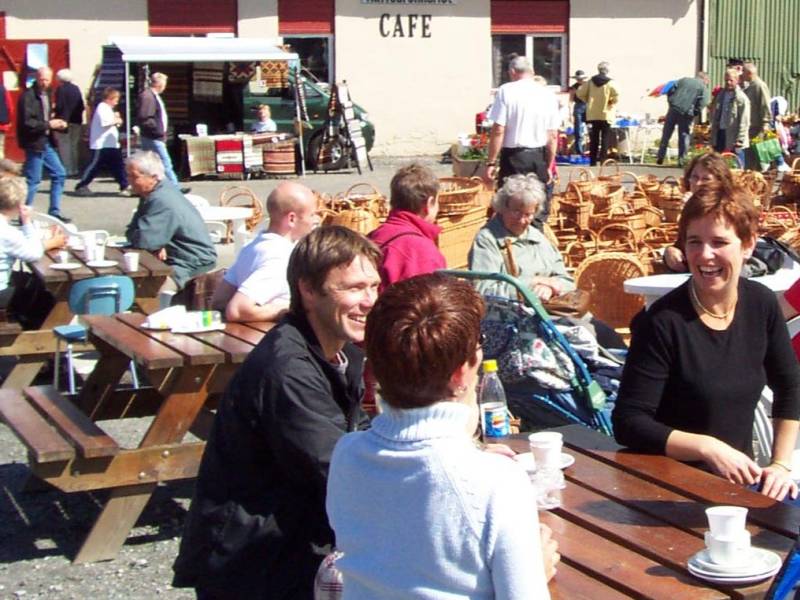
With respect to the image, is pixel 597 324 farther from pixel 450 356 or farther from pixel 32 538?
pixel 450 356

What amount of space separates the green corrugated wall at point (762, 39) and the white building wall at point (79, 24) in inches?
459

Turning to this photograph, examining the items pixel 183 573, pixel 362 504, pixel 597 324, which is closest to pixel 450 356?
pixel 362 504

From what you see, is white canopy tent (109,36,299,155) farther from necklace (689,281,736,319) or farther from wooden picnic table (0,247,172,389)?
necklace (689,281,736,319)

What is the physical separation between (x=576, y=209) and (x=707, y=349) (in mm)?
7303

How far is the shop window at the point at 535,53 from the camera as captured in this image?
2580 centimetres

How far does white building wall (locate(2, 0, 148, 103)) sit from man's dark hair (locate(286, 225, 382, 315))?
19.9 metres

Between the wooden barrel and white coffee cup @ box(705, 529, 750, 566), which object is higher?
the wooden barrel

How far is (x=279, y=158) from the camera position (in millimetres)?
20391

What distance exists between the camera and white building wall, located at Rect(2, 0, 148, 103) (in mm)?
22266

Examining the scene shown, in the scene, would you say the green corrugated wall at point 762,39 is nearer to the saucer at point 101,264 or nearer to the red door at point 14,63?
the red door at point 14,63

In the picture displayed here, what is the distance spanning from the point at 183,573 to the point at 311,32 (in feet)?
71.5

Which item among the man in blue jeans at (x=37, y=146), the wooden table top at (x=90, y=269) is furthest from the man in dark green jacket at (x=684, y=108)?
the wooden table top at (x=90, y=269)

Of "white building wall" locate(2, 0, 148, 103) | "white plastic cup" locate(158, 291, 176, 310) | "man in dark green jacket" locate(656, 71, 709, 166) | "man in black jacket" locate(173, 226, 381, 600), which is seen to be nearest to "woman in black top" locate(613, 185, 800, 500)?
"man in black jacket" locate(173, 226, 381, 600)

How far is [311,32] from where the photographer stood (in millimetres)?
24281
